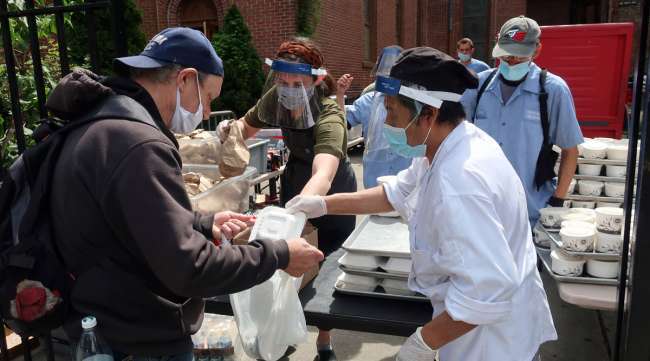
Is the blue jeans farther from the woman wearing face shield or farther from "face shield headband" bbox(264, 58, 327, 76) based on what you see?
"face shield headband" bbox(264, 58, 327, 76)

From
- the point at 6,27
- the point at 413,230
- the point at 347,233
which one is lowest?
the point at 347,233

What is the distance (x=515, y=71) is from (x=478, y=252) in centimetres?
250

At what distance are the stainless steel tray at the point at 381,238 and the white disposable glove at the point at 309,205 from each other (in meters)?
0.19

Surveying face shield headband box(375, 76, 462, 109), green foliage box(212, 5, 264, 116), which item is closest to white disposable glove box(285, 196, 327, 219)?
face shield headband box(375, 76, 462, 109)

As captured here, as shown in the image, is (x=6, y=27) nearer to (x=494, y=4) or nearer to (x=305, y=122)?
(x=305, y=122)

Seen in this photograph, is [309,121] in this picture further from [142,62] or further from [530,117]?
[530,117]

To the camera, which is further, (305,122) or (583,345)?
(583,345)

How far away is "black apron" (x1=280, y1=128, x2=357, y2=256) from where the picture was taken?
2953 millimetres

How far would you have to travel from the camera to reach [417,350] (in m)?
1.61

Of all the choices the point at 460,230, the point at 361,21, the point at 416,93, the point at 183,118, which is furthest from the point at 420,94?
the point at 361,21

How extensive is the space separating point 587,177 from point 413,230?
2281 millimetres

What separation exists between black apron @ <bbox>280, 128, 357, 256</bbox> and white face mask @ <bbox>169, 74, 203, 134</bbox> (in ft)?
4.06

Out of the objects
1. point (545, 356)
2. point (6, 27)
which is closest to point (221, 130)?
point (6, 27)

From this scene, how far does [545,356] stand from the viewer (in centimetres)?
358
